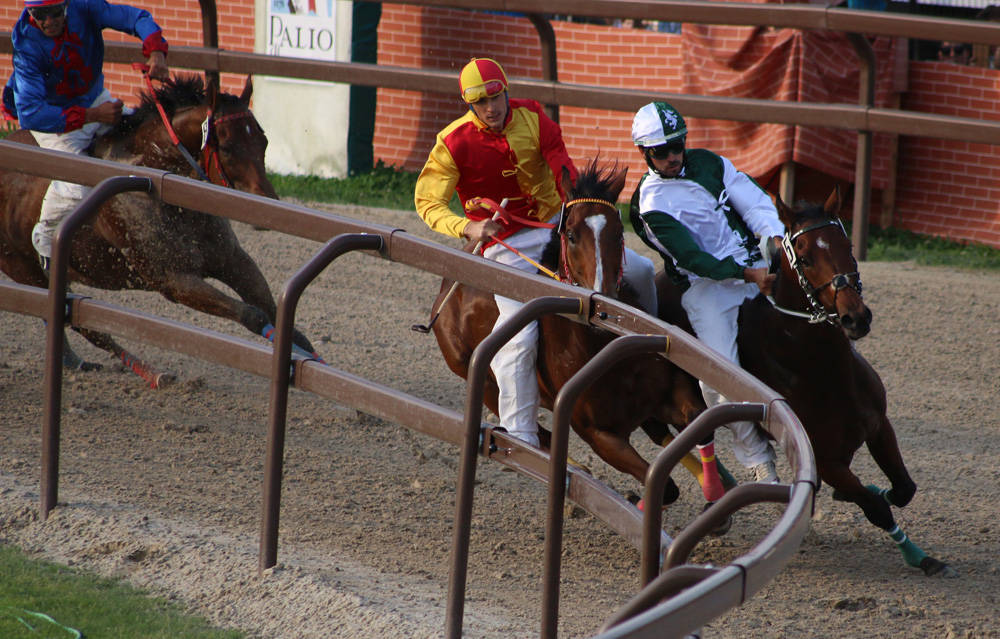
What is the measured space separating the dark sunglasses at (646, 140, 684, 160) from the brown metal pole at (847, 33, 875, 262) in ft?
15.5

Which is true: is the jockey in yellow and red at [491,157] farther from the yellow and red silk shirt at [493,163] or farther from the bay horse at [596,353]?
the bay horse at [596,353]

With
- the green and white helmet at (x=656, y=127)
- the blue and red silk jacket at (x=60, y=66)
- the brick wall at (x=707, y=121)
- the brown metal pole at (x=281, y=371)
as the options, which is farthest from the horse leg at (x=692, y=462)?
the brick wall at (x=707, y=121)

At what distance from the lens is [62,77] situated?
6777mm

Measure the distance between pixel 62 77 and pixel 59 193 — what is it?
0.70 meters

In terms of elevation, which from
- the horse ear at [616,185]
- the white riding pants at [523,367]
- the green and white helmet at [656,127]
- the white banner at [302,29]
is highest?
the white banner at [302,29]

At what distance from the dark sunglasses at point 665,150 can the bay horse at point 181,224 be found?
2293mm

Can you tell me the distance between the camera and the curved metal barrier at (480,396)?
2.16 metres

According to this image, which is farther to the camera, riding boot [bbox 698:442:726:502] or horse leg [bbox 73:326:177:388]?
horse leg [bbox 73:326:177:388]

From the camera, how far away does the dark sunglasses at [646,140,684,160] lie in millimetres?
4832

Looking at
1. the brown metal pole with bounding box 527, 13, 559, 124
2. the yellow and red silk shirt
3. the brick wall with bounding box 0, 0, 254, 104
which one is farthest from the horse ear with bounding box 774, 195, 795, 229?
the brick wall with bounding box 0, 0, 254, 104

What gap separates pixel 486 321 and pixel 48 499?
194 cm

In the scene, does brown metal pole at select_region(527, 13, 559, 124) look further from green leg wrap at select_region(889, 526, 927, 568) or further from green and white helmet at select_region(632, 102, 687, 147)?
green leg wrap at select_region(889, 526, 927, 568)

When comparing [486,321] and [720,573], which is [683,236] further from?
[720,573]

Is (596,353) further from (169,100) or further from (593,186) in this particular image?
(169,100)
